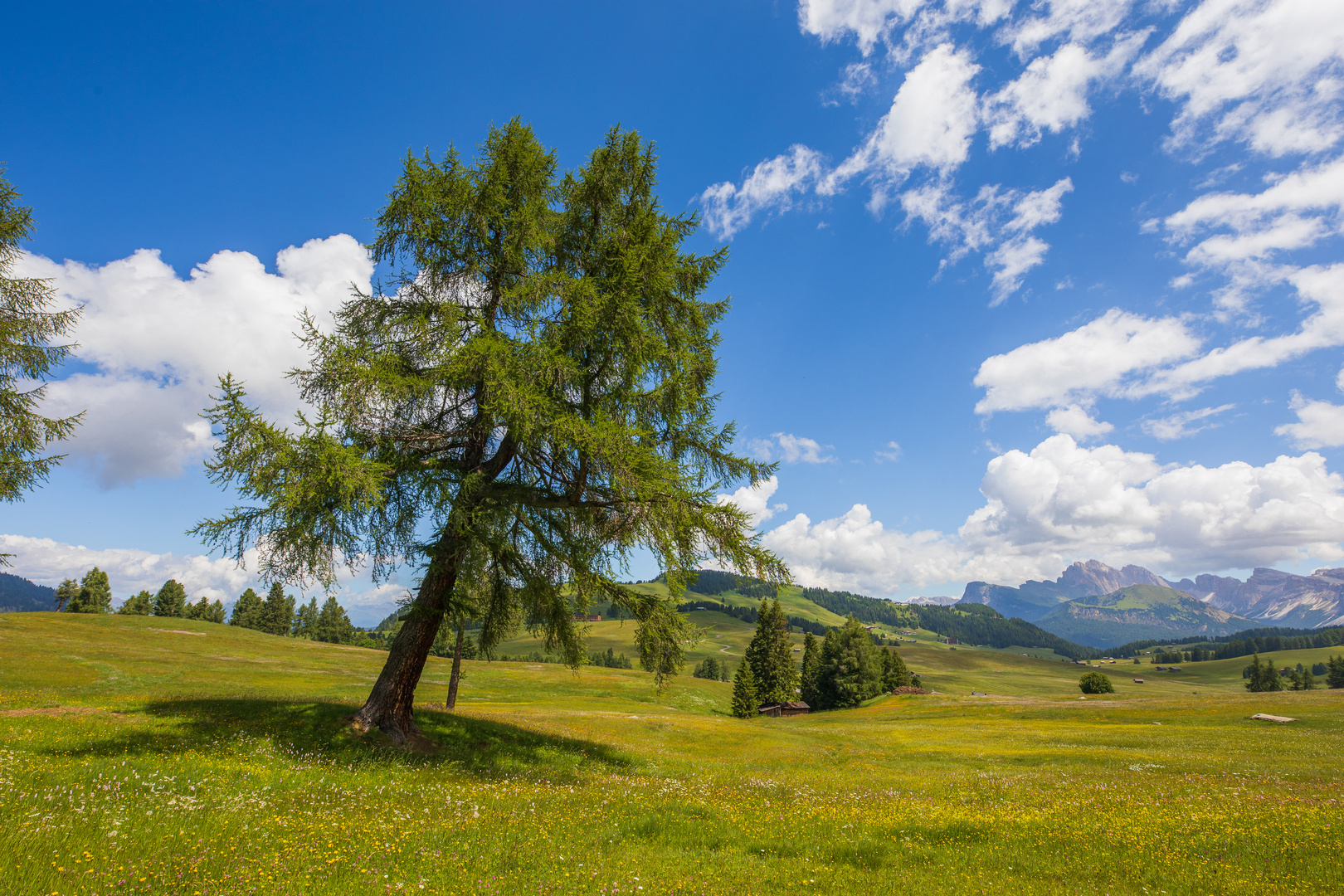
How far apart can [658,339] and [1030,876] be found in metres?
11.8

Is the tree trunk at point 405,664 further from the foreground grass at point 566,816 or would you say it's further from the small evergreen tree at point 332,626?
the small evergreen tree at point 332,626

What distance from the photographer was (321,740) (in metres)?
12.6

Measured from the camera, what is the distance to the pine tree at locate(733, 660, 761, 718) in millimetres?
66750

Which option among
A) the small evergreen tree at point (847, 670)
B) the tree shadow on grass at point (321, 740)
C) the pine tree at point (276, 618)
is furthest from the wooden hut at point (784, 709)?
the pine tree at point (276, 618)

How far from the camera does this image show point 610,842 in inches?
321

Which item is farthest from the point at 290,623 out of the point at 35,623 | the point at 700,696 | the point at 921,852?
the point at 921,852

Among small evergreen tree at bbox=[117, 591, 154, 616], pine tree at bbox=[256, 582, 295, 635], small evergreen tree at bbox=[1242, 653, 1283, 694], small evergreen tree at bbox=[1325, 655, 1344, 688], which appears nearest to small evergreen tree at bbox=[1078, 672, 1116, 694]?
small evergreen tree at bbox=[1242, 653, 1283, 694]

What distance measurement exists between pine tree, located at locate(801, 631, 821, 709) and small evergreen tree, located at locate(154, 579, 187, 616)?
393 feet

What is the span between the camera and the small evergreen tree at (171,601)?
110062 millimetres

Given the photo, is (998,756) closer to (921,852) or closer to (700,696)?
(921,852)

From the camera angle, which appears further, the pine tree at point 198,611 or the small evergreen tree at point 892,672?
the pine tree at point 198,611

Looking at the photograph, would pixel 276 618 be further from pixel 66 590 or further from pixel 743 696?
pixel 743 696

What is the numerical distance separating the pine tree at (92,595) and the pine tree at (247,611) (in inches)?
870

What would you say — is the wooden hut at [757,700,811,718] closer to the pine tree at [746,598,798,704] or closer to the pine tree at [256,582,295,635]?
the pine tree at [746,598,798,704]
